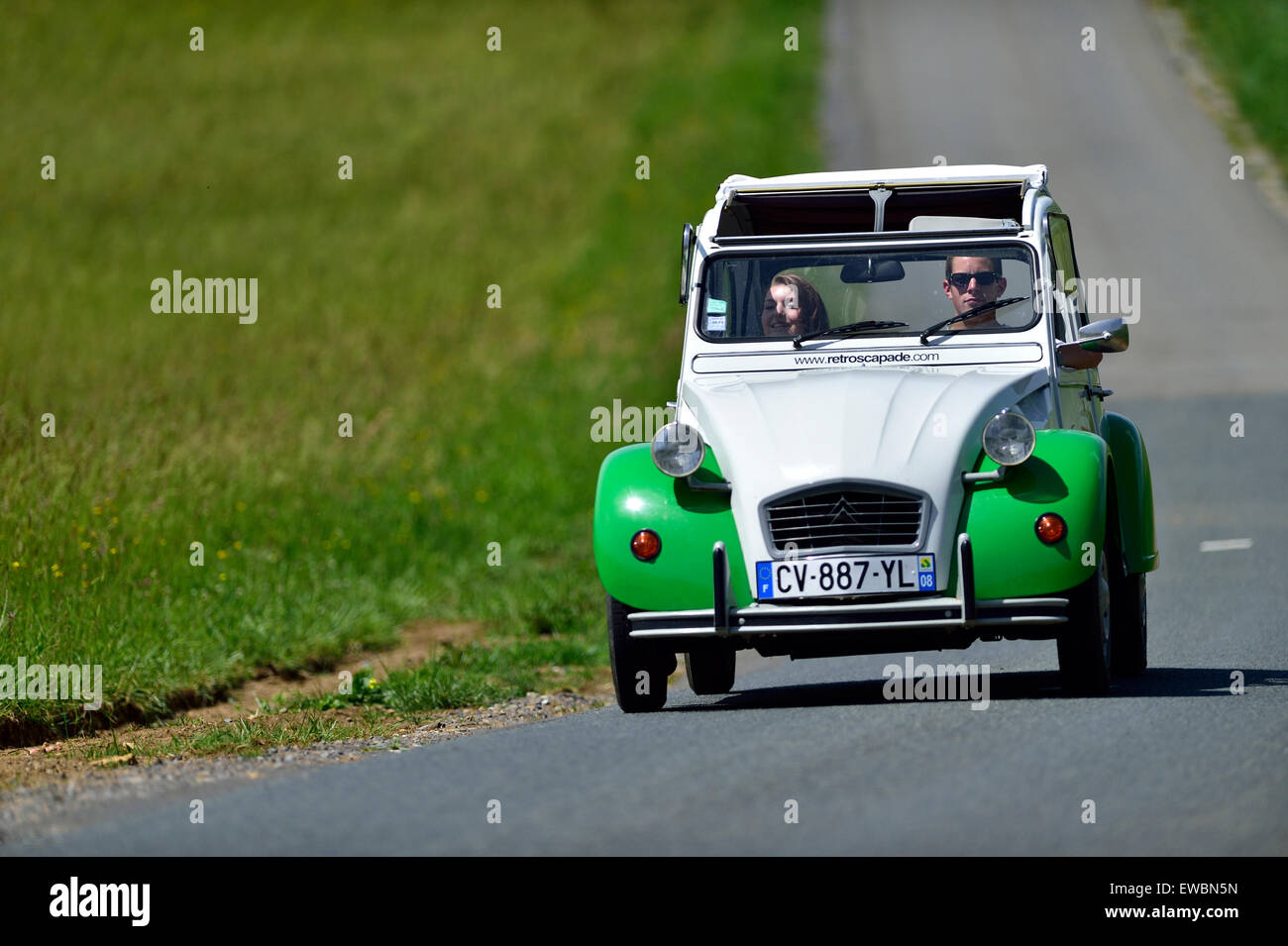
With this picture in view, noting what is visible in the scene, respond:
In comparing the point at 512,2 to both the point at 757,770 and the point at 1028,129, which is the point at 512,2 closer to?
the point at 1028,129

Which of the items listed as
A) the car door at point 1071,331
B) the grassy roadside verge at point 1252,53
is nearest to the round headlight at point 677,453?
the car door at point 1071,331

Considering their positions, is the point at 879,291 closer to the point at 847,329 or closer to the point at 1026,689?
the point at 847,329

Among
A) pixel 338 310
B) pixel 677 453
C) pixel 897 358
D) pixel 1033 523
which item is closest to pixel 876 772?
pixel 1033 523

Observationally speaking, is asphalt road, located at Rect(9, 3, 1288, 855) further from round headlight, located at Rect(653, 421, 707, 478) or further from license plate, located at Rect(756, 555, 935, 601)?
round headlight, located at Rect(653, 421, 707, 478)

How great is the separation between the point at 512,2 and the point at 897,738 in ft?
153

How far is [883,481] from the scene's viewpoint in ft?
28.7

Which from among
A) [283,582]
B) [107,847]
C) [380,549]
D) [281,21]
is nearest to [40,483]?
[283,582]

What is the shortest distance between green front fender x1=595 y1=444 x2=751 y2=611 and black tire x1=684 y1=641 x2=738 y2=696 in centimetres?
153

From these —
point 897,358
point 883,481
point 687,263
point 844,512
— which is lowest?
point 844,512

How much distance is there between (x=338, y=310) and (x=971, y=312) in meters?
17.3

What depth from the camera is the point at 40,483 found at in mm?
13180

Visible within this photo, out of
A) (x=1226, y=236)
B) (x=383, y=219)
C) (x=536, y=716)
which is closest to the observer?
(x=536, y=716)

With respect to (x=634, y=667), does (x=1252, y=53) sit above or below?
above

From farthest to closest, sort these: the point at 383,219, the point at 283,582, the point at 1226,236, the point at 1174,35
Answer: the point at 1174,35 < the point at 383,219 < the point at 1226,236 < the point at 283,582
